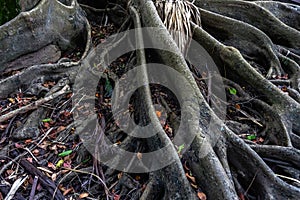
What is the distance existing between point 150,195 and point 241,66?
1.63 meters

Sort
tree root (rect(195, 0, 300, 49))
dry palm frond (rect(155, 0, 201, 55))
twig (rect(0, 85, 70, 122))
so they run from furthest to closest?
tree root (rect(195, 0, 300, 49)) → dry palm frond (rect(155, 0, 201, 55)) → twig (rect(0, 85, 70, 122))

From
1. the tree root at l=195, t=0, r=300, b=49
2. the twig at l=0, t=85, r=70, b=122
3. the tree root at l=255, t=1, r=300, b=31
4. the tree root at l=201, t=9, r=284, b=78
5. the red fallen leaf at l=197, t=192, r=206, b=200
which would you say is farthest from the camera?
the tree root at l=255, t=1, r=300, b=31

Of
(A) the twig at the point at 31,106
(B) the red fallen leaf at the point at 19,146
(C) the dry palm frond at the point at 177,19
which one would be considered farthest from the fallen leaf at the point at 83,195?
(C) the dry palm frond at the point at 177,19

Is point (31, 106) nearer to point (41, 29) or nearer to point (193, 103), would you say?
point (41, 29)

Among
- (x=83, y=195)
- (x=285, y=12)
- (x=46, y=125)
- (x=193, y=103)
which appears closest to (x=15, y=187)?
(x=83, y=195)

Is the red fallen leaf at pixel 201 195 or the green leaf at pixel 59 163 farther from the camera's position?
the green leaf at pixel 59 163

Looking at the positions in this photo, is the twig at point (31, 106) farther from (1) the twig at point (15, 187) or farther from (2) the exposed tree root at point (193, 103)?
(1) the twig at point (15, 187)

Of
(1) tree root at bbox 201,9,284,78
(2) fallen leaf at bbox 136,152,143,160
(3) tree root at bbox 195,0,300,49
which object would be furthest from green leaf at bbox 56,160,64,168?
(3) tree root at bbox 195,0,300,49

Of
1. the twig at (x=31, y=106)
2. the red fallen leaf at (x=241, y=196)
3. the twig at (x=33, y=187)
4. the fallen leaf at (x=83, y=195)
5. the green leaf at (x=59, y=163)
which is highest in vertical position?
the twig at (x=31, y=106)

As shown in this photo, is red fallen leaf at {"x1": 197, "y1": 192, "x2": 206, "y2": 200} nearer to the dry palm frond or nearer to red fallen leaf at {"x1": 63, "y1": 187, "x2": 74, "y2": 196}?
red fallen leaf at {"x1": 63, "y1": 187, "x2": 74, "y2": 196}

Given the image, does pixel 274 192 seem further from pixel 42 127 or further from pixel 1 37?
pixel 1 37

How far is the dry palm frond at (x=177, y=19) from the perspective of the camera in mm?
3113

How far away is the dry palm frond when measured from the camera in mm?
3113

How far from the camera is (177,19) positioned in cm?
312
